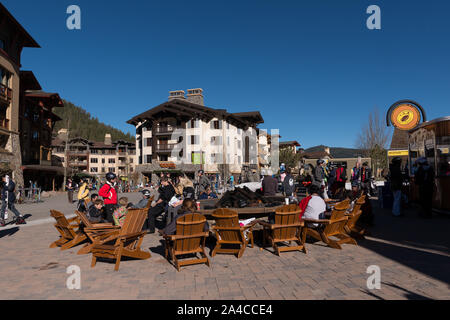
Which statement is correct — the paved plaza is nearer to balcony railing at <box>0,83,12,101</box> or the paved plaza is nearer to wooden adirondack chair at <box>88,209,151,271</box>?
wooden adirondack chair at <box>88,209,151,271</box>

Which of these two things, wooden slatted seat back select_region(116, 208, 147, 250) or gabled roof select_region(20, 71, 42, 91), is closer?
wooden slatted seat back select_region(116, 208, 147, 250)

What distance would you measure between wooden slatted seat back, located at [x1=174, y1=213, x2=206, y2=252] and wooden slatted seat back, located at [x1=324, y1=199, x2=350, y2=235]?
2556 mm

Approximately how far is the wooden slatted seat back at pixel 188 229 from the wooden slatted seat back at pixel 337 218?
256 cm

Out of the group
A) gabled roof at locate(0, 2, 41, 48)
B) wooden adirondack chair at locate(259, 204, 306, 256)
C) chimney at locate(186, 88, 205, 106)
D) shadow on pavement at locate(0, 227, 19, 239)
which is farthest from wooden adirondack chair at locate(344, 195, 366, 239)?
chimney at locate(186, 88, 205, 106)

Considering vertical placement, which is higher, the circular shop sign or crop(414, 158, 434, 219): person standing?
the circular shop sign

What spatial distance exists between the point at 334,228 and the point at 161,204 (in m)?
4.51

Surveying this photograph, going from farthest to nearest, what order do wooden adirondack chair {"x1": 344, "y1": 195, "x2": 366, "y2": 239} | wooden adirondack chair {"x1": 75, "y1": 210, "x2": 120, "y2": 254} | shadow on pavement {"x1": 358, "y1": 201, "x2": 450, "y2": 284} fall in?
wooden adirondack chair {"x1": 344, "y1": 195, "x2": 366, "y2": 239} < wooden adirondack chair {"x1": 75, "y1": 210, "x2": 120, "y2": 254} < shadow on pavement {"x1": 358, "y1": 201, "x2": 450, "y2": 284}

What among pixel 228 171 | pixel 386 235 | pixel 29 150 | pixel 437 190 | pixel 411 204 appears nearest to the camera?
pixel 386 235

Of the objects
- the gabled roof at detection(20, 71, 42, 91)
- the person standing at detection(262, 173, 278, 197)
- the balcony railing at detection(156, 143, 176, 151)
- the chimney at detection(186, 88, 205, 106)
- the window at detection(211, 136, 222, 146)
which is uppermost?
the chimney at detection(186, 88, 205, 106)

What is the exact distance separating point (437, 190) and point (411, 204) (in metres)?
3.81

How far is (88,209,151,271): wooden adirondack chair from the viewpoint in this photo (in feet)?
16.6
